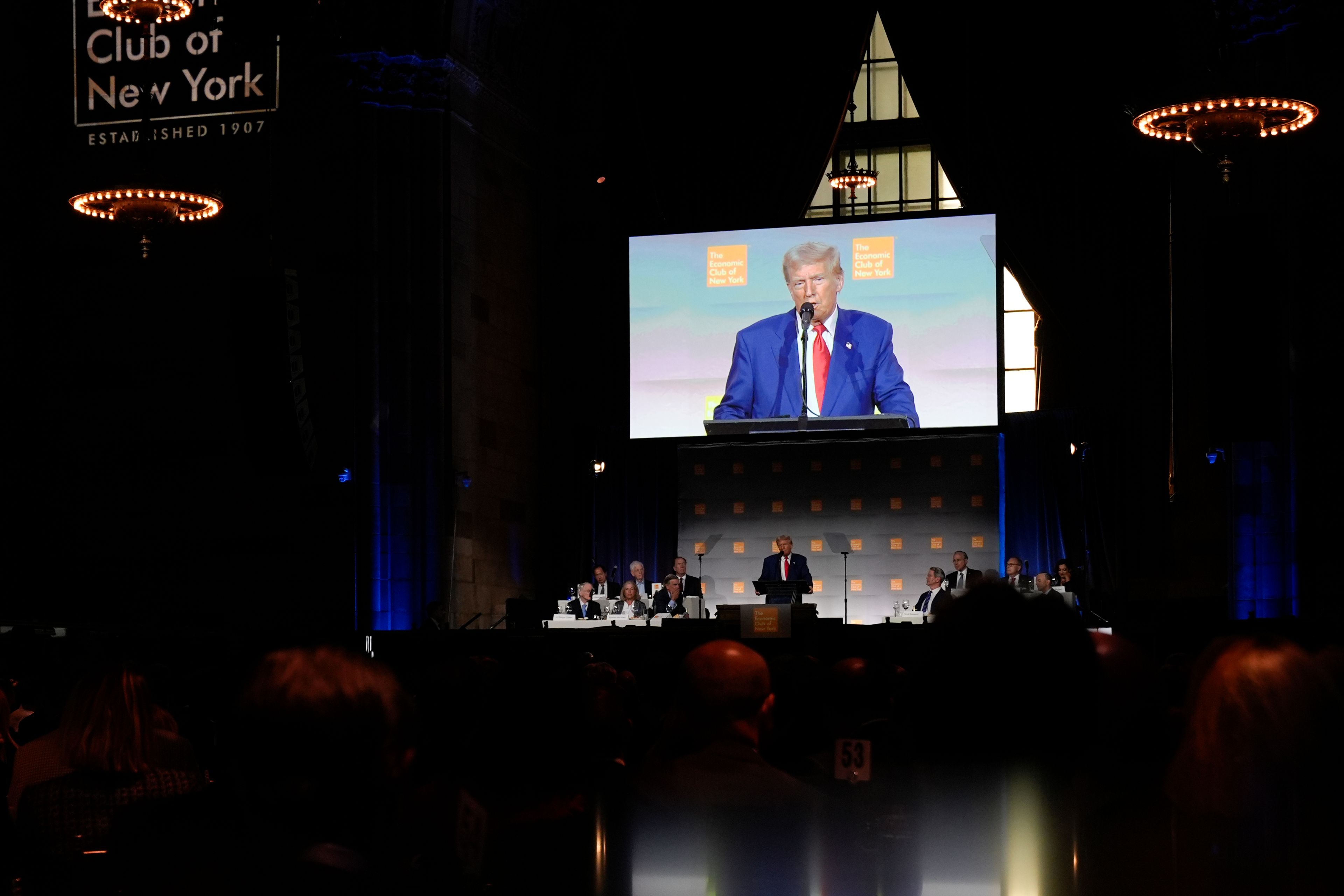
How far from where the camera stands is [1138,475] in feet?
48.1

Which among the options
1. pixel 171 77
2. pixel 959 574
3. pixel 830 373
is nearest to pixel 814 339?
pixel 830 373

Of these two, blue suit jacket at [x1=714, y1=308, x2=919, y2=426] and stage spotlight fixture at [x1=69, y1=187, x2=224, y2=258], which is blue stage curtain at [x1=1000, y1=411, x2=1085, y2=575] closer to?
blue suit jacket at [x1=714, y1=308, x2=919, y2=426]

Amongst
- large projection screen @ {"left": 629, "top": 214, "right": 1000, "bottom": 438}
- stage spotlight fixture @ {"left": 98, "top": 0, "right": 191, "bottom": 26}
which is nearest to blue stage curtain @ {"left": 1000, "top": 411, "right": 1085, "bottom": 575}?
large projection screen @ {"left": 629, "top": 214, "right": 1000, "bottom": 438}

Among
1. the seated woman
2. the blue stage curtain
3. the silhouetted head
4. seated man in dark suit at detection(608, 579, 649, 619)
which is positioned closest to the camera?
the silhouetted head

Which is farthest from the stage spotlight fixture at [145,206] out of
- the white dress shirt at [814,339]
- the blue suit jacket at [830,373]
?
the white dress shirt at [814,339]

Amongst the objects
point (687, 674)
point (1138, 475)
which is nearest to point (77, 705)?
point (687, 674)

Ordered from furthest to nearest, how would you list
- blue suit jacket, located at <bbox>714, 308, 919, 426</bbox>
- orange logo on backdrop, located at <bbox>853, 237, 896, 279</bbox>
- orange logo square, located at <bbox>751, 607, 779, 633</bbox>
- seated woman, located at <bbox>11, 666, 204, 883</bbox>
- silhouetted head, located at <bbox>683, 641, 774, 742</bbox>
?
orange logo on backdrop, located at <bbox>853, 237, 896, 279</bbox>
blue suit jacket, located at <bbox>714, 308, 919, 426</bbox>
orange logo square, located at <bbox>751, 607, 779, 633</bbox>
seated woman, located at <bbox>11, 666, 204, 883</bbox>
silhouetted head, located at <bbox>683, 641, 774, 742</bbox>

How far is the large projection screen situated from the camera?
14633 millimetres

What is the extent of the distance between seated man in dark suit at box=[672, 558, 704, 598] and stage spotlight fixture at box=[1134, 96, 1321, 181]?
21.0 ft

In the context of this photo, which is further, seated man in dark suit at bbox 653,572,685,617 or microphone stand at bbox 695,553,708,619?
microphone stand at bbox 695,553,708,619

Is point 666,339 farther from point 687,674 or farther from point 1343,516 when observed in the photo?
point 687,674

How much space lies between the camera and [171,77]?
14242 mm

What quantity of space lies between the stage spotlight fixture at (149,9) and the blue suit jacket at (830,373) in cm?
671

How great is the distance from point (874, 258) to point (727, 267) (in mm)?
1568
